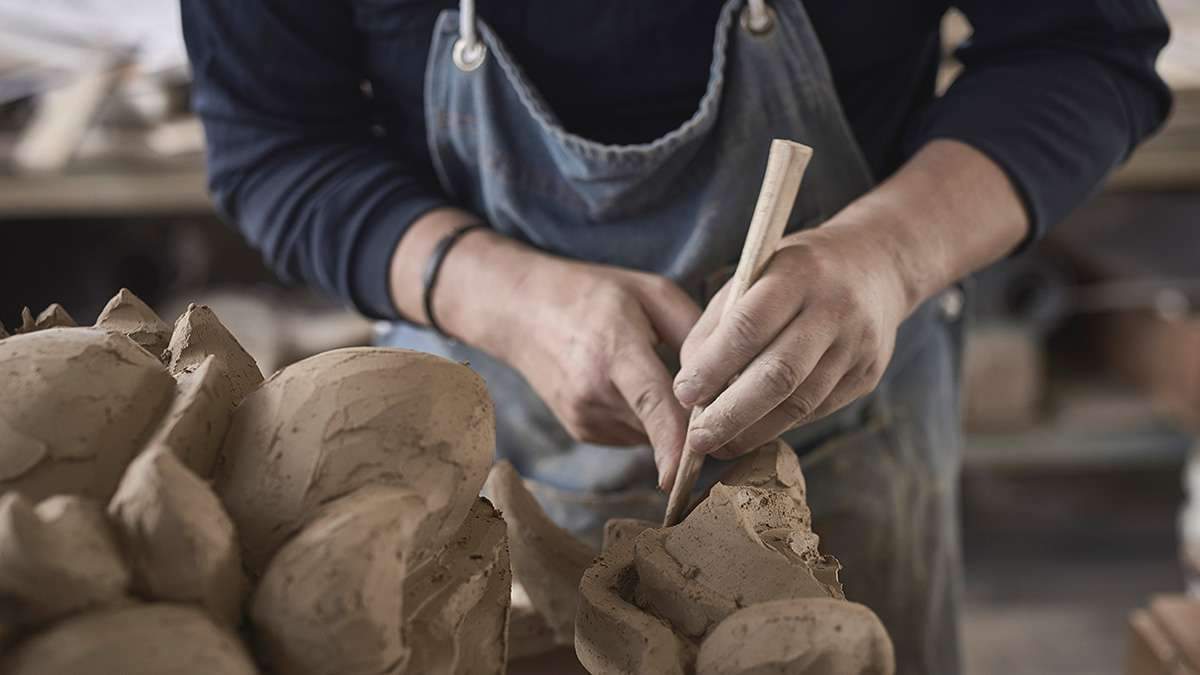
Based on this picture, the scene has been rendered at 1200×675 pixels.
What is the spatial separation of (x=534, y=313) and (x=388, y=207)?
0.27m

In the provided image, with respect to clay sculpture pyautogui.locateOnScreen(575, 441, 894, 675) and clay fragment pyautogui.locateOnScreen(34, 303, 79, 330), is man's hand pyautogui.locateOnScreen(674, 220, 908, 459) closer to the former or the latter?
clay sculpture pyautogui.locateOnScreen(575, 441, 894, 675)

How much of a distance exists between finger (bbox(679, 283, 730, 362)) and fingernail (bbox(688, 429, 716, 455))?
0.24 feet

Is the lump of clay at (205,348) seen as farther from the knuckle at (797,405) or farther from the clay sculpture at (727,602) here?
the knuckle at (797,405)

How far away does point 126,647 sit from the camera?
58 cm

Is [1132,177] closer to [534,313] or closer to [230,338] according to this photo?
[534,313]

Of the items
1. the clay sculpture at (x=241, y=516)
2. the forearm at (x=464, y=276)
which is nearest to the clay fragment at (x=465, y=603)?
the clay sculpture at (x=241, y=516)

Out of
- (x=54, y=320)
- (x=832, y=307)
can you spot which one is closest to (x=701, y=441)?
(x=832, y=307)

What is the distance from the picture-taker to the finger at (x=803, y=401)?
0.92 m

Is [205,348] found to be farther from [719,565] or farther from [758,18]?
[758,18]

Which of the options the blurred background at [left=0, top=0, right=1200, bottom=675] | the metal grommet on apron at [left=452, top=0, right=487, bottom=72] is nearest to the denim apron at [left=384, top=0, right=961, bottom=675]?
the metal grommet on apron at [left=452, top=0, right=487, bottom=72]

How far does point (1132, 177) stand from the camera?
7.51 feet

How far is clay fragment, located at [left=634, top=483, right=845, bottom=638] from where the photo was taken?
2.52 ft

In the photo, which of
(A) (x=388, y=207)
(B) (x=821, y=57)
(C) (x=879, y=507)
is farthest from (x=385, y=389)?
(C) (x=879, y=507)

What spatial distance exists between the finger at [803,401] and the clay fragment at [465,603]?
0.22 meters
